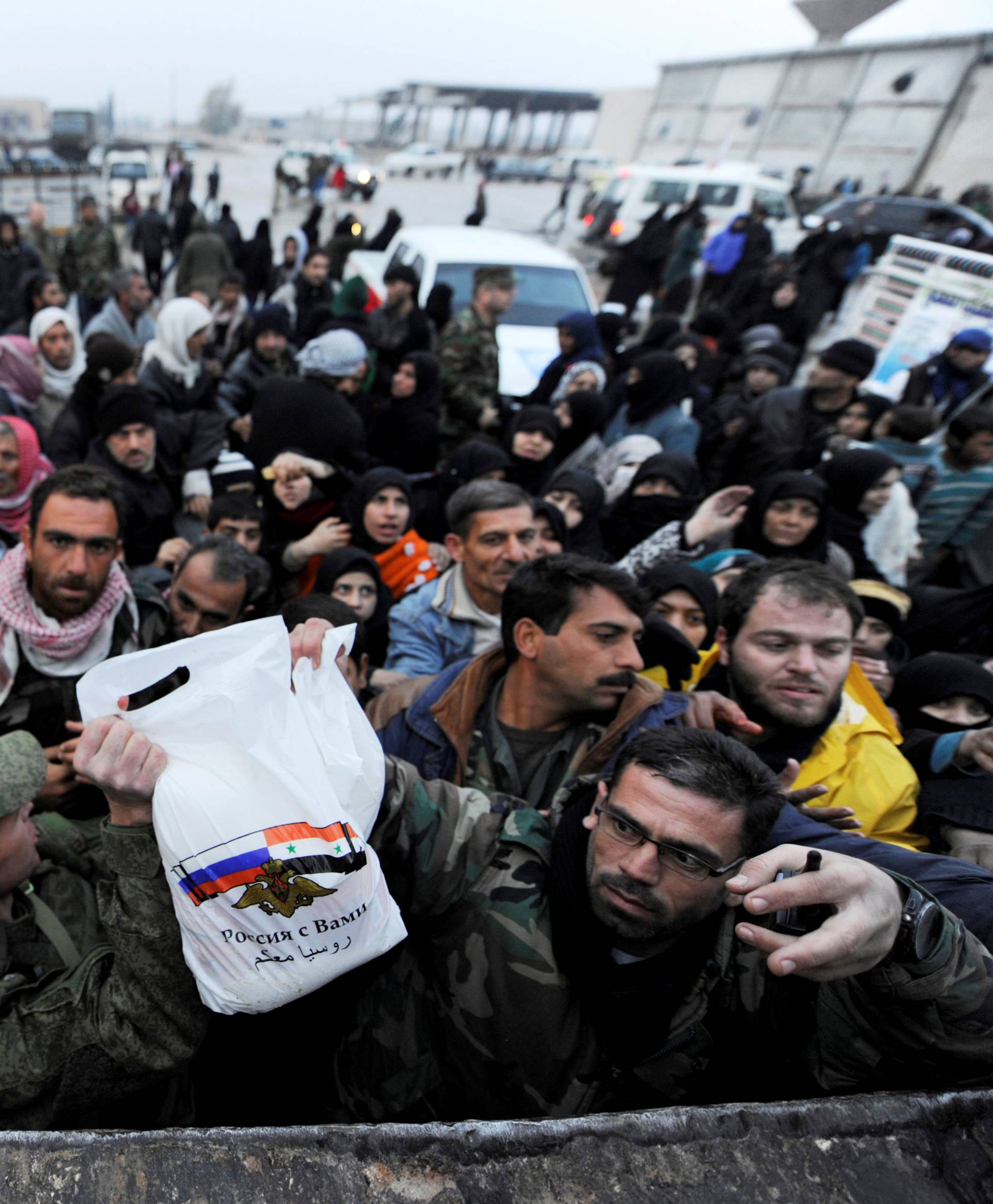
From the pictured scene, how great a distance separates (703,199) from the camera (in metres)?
15.9

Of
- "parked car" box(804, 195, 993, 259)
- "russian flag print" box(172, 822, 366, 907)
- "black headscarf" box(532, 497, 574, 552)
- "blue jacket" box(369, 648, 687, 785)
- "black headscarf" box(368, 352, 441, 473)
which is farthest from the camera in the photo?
"parked car" box(804, 195, 993, 259)

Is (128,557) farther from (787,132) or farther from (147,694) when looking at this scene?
(787,132)

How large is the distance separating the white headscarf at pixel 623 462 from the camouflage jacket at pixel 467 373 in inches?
49.0

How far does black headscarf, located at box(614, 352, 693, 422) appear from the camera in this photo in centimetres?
484

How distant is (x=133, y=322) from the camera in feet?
19.8

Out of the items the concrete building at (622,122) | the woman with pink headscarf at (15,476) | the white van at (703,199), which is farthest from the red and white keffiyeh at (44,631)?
the concrete building at (622,122)

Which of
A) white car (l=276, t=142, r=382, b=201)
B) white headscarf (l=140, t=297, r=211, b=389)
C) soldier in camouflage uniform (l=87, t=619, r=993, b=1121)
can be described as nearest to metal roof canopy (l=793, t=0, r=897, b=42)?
white car (l=276, t=142, r=382, b=201)

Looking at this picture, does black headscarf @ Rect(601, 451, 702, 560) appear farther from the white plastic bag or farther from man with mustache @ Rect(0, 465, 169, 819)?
the white plastic bag

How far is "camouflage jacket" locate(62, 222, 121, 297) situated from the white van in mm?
10750

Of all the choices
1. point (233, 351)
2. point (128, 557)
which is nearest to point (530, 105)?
point (233, 351)

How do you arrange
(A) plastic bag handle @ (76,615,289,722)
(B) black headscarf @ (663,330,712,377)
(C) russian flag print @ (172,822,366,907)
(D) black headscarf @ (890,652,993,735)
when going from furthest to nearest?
(B) black headscarf @ (663,330,712,377) → (D) black headscarf @ (890,652,993,735) → (A) plastic bag handle @ (76,615,289,722) → (C) russian flag print @ (172,822,366,907)

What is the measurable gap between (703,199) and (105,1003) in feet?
59.6

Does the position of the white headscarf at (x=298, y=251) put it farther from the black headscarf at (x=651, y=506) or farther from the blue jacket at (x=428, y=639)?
the blue jacket at (x=428, y=639)

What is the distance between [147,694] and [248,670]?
0.74 meters
